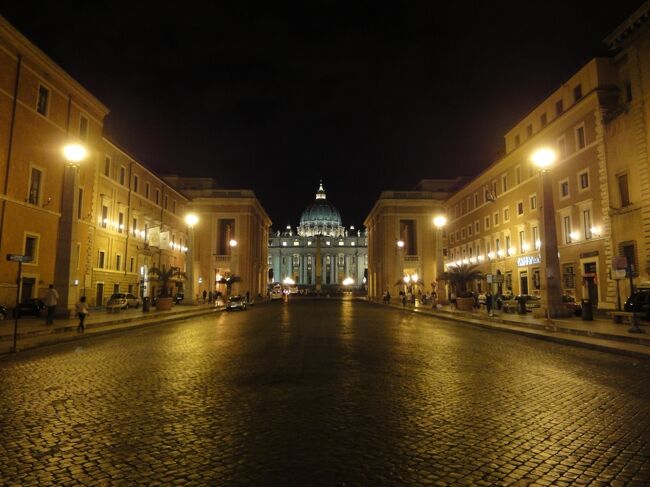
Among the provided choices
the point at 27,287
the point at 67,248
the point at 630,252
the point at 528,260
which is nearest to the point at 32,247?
the point at 27,287

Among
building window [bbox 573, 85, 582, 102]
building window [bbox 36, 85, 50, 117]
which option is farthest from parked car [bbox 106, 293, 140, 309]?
building window [bbox 573, 85, 582, 102]

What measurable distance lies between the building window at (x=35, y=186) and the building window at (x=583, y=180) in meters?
35.3

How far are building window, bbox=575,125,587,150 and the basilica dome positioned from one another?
518 ft

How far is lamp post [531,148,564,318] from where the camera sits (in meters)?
22.5

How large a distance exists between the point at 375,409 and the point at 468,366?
432cm

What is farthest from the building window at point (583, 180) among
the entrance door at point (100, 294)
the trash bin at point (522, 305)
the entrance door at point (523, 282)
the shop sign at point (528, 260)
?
the entrance door at point (100, 294)

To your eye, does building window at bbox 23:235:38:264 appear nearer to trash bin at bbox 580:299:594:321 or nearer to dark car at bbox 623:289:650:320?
trash bin at bbox 580:299:594:321

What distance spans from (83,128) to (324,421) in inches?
1366

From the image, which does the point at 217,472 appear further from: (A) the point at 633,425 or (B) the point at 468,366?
(B) the point at 468,366

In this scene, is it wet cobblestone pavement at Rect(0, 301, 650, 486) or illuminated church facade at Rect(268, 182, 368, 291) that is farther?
illuminated church facade at Rect(268, 182, 368, 291)

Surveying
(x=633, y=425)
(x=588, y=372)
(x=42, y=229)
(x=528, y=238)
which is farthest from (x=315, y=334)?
(x=528, y=238)

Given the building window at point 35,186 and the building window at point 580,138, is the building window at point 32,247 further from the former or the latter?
the building window at point 580,138

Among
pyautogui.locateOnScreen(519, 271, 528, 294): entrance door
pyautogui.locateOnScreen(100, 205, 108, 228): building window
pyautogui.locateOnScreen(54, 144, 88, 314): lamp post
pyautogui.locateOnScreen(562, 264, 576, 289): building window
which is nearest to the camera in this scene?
pyautogui.locateOnScreen(54, 144, 88, 314): lamp post

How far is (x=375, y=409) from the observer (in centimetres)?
617
